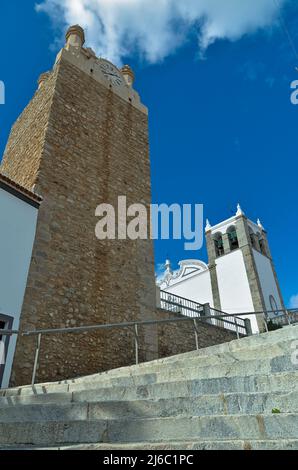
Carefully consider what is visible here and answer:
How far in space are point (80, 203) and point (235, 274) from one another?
→ 16805 mm

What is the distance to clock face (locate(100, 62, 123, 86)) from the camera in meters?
12.2

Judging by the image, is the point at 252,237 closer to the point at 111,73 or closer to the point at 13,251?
the point at 111,73

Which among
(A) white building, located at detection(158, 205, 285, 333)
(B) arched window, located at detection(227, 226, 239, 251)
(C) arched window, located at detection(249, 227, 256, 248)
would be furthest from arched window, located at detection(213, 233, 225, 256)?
(C) arched window, located at detection(249, 227, 256, 248)

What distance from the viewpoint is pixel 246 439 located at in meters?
2.18

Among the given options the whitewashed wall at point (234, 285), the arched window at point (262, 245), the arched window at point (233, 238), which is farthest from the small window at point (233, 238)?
the arched window at point (262, 245)

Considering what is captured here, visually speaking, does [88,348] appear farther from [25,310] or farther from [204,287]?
[204,287]

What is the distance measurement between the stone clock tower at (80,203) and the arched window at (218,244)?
15426 millimetres

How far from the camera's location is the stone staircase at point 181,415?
225 cm

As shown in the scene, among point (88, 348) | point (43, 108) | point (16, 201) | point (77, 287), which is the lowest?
point (88, 348)

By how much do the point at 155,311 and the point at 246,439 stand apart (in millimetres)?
7382

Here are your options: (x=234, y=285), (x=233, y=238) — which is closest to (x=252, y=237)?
(x=233, y=238)

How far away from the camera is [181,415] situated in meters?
2.60

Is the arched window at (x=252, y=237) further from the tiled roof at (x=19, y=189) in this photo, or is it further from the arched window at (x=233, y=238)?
the tiled roof at (x=19, y=189)

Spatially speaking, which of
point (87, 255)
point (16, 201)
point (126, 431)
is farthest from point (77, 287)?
point (126, 431)
